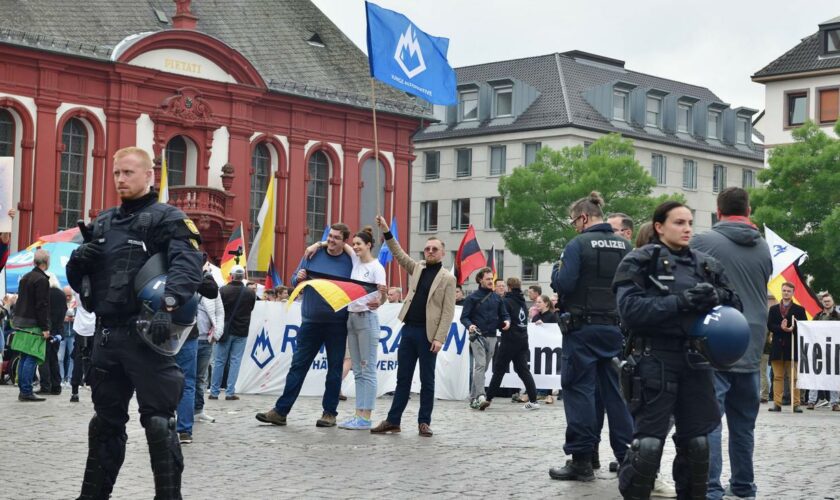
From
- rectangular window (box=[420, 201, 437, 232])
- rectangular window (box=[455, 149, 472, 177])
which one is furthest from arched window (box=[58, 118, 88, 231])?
rectangular window (box=[420, 201, 437, 232])

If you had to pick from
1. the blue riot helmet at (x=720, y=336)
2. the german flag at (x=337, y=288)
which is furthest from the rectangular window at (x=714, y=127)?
the blue riot helmet at (x=720, y=336)

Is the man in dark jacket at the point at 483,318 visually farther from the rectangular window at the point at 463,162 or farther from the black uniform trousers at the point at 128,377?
the rectangular window at the point at 463,162

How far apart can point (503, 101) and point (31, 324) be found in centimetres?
5723

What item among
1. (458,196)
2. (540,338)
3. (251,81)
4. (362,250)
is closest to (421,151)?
(458,196)

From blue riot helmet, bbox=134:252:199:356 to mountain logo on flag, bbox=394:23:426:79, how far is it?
9.70 metres

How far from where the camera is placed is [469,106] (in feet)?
251

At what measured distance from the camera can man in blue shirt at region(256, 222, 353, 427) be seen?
49.6ft

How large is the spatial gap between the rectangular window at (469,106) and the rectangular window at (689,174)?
12.2m

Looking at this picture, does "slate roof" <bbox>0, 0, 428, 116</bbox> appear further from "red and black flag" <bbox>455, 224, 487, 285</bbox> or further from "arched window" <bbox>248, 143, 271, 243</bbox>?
"red and black flag" <bbox>455, 224, 487, 285</bbox>

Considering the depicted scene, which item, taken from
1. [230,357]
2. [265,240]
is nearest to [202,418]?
[230,357]

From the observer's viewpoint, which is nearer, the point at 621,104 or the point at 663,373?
the point at 663,373

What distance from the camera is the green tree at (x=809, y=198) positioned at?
54.2 m

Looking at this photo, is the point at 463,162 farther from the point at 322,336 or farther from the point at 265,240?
the point at 322,336

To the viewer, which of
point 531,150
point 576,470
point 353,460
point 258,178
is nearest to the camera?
point 576,470
